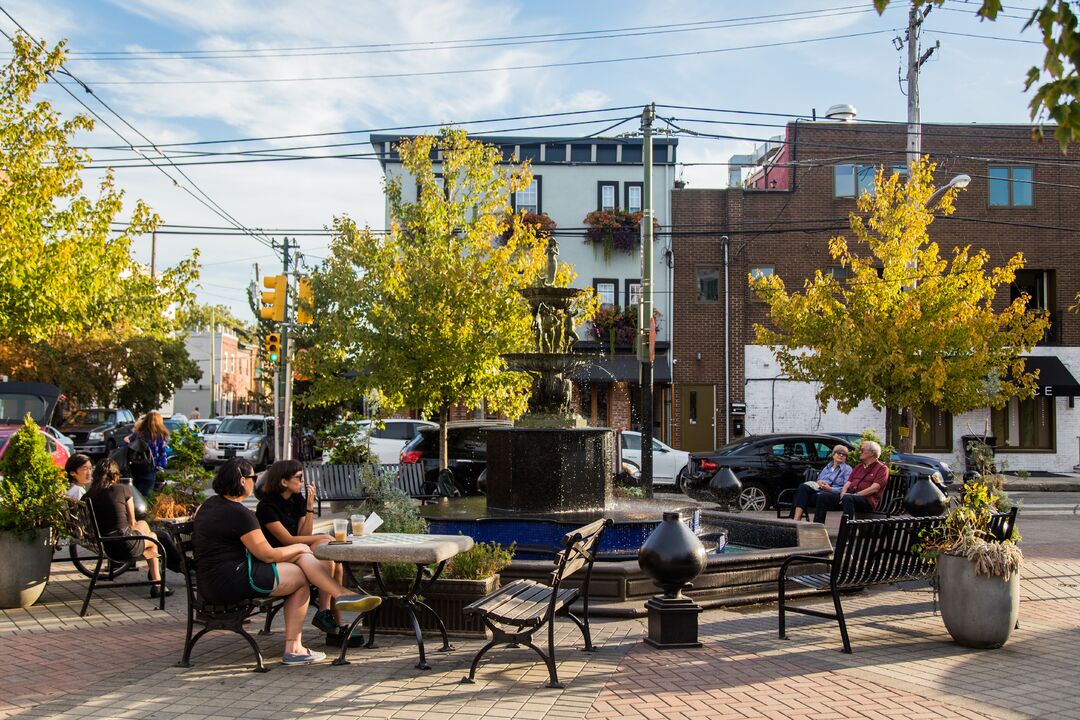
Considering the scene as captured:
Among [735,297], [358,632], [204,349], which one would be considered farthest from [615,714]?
[204,349]

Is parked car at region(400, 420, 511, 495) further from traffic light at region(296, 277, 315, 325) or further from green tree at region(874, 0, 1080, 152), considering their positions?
green tree at region(874, 0, 1080, 152)

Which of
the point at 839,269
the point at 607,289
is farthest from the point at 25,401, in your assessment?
the point at 839,269

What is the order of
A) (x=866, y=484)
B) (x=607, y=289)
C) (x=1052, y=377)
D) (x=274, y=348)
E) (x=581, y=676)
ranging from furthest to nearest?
(x=607, y=289), (x=1052, y=377), (x=274, y=348), (x=866, y=484), (x=581, y=676)

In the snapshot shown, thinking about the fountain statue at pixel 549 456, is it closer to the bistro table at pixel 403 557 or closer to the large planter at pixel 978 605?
the bistro table at pixel 403 557

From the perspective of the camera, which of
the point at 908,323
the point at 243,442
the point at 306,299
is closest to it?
the point at 908,323

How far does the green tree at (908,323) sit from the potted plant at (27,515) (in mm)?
16934

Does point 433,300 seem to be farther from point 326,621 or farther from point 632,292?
point 632,292

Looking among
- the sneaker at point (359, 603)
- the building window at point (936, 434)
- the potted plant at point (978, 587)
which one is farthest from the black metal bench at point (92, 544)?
the building window at point (936, 434)

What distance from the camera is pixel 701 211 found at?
31.8m

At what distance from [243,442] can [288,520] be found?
23332 millimetres

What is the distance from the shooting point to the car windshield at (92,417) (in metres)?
32.7

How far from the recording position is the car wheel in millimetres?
17750

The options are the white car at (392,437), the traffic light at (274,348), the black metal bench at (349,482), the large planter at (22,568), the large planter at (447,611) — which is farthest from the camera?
the traffic light at (274,348)

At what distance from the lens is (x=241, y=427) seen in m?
31.3
